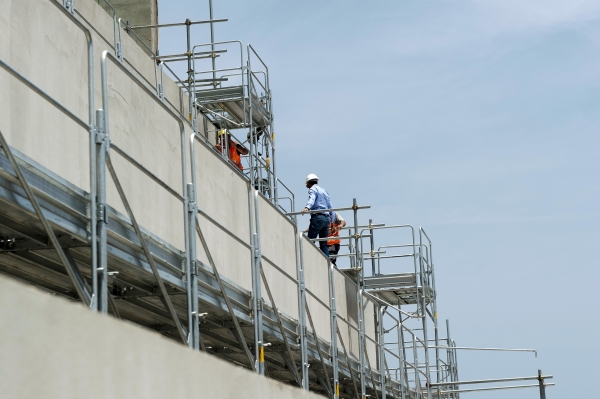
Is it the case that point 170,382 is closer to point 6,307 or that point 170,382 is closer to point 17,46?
point 6,307

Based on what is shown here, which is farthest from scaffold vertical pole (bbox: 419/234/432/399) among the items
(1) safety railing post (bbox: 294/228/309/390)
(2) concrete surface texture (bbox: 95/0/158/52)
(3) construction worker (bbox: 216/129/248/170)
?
(2) concrete surface texture (bbox: 95/0/158/52)

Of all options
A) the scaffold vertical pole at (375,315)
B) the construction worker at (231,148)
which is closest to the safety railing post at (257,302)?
the scaffold vertical pole at (375,315)

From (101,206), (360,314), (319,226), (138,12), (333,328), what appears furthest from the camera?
(138,12)

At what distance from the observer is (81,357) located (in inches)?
122

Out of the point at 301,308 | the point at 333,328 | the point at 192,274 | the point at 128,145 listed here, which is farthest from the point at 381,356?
the point at 128,145

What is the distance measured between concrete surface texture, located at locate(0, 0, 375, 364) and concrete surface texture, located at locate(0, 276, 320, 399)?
208cm

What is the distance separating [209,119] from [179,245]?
1100cm

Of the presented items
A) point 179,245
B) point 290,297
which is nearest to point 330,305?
point 290,297

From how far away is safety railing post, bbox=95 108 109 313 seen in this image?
554 cm

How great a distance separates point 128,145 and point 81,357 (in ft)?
13.5

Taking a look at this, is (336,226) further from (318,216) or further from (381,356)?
(381,356)

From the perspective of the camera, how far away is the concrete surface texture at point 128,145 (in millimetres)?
5590

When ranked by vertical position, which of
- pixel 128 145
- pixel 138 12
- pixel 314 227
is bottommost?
pixel 128 145

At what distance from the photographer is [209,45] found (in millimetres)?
19203
